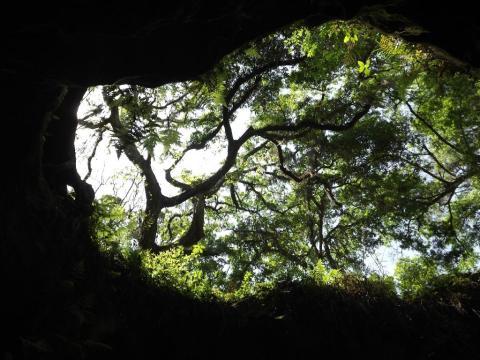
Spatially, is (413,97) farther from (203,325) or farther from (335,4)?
(203,325)

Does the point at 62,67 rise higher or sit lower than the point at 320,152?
lower

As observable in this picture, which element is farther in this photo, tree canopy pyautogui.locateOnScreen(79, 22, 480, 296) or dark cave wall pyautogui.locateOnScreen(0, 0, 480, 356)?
tree canopy pyautogui.locateOnScreen(79, 22, 480, 296)

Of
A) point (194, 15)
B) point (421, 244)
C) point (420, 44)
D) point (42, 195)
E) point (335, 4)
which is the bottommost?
point (42, 195)

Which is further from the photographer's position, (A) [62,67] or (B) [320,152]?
(B) [320,152]

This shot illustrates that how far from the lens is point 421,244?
43.7ft

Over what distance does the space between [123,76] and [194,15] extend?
0.92 m

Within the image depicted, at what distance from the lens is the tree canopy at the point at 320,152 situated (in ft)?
24.3

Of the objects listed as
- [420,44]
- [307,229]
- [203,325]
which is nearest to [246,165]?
[307,229]

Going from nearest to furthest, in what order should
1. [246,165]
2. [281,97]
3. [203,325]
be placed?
1. [203,325]
2. [281,97]
3. [246,165]

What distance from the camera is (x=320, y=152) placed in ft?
43.0

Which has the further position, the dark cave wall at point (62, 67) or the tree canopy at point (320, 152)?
the tree canopy at point (320, 152)

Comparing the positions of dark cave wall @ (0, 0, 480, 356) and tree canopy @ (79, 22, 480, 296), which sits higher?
tree canopy @ (79, 22, 480, 296)

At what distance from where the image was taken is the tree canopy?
7.40 meters

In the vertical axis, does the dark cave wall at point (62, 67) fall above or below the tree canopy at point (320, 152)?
below
